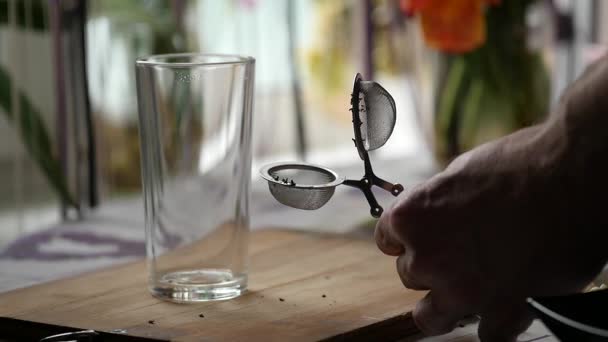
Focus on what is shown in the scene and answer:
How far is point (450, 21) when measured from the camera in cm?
119

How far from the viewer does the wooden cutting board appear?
1.90 ft

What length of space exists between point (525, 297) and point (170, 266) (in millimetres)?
238

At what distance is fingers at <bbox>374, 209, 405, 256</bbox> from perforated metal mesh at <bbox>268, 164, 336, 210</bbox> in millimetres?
34

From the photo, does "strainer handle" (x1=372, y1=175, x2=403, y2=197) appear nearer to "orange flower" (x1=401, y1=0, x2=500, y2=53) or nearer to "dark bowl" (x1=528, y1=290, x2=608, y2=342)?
"dark bowl" (x1=528, y1=290, x2=608, y2=342)

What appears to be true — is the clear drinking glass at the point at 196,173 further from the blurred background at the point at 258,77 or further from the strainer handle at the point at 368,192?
the blurred background at the point at 258,77

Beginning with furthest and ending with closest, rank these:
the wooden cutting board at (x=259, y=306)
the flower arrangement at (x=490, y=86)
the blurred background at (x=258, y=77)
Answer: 1. the flower arrangement at (x=490, y=86)
2. the blurred background at (x=258, y=77)
3. the wooden cutting board at (x=259, y=306)

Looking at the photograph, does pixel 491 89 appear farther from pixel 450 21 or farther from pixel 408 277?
pixel 408 277

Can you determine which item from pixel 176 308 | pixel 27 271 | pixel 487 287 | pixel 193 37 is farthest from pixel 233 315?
pixel 193 37

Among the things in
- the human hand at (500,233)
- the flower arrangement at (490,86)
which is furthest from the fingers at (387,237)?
the flower arrangement at (490,86)

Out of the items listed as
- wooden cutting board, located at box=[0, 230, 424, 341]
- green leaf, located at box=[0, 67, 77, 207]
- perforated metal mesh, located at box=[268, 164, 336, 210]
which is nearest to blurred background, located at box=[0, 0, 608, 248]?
green leaf, located at box=[0, 67, 77, 207]

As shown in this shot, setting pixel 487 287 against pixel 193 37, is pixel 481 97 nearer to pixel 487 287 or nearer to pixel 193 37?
pixel 193 37

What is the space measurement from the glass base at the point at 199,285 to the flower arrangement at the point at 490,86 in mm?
694

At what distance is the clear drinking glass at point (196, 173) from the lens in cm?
65

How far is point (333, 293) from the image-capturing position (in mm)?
→ 676
